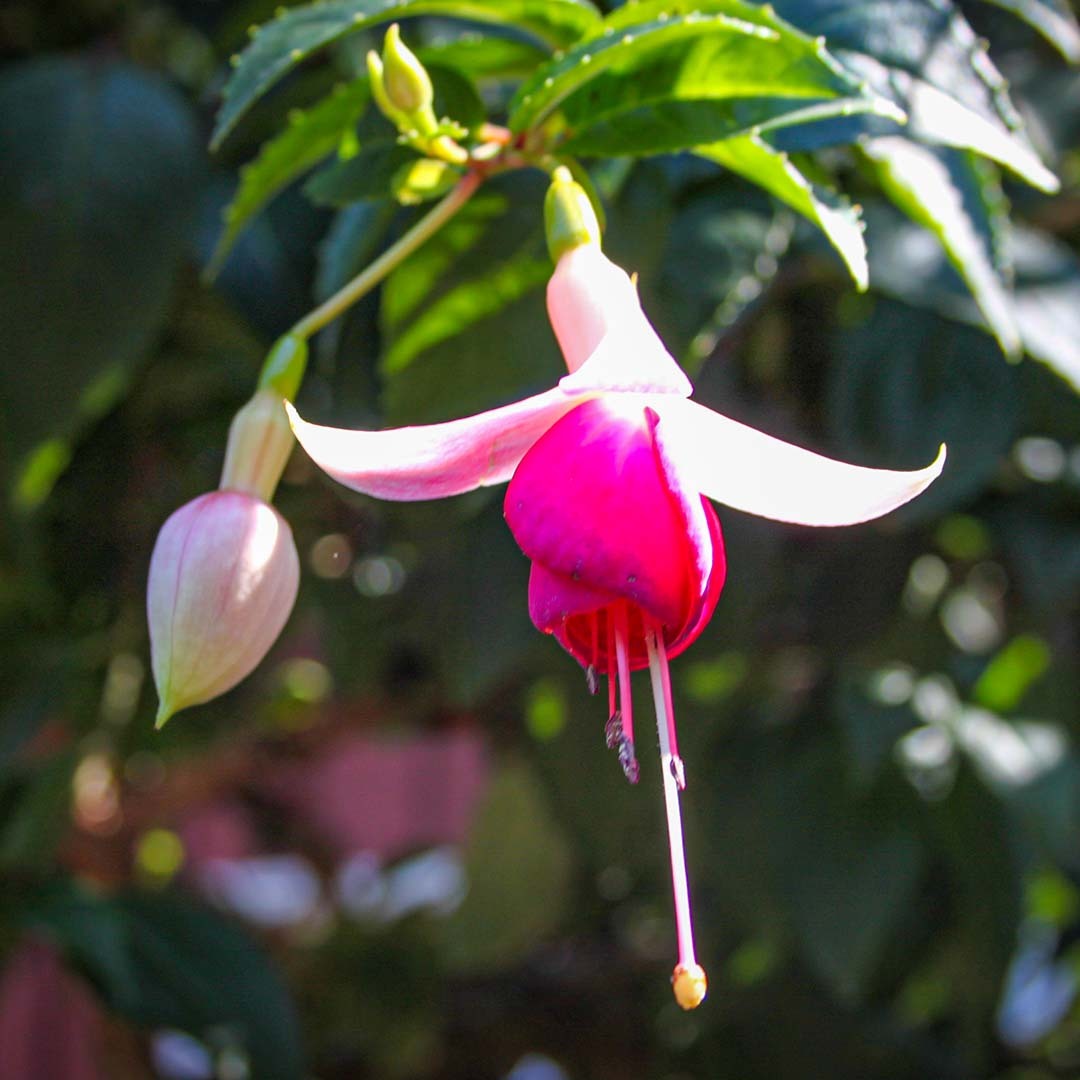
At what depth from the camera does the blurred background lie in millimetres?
620

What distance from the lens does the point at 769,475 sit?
1.25ft

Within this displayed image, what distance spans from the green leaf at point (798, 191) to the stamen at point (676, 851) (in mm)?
131

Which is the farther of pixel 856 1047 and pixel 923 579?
pixel 856 1047

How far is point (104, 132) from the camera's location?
0.67 metres

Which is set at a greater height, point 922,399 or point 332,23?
point 332,23

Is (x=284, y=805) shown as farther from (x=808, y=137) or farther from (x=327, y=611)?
(x=808, y=137)

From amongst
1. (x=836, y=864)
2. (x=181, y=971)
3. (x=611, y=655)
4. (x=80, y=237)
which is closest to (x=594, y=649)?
(x=611, y=655)

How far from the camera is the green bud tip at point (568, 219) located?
0.41 metres

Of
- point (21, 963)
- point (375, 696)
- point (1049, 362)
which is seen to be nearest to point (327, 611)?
point (375, 696)

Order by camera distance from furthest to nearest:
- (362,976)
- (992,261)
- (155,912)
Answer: (362,976) → (155,912) → (992,261)

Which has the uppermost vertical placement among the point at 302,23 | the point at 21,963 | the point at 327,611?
the point at 302,23

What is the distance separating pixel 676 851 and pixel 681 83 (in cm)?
24

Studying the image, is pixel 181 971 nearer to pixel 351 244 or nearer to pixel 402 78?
pixel 351 244

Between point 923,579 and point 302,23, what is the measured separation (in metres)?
0.71
